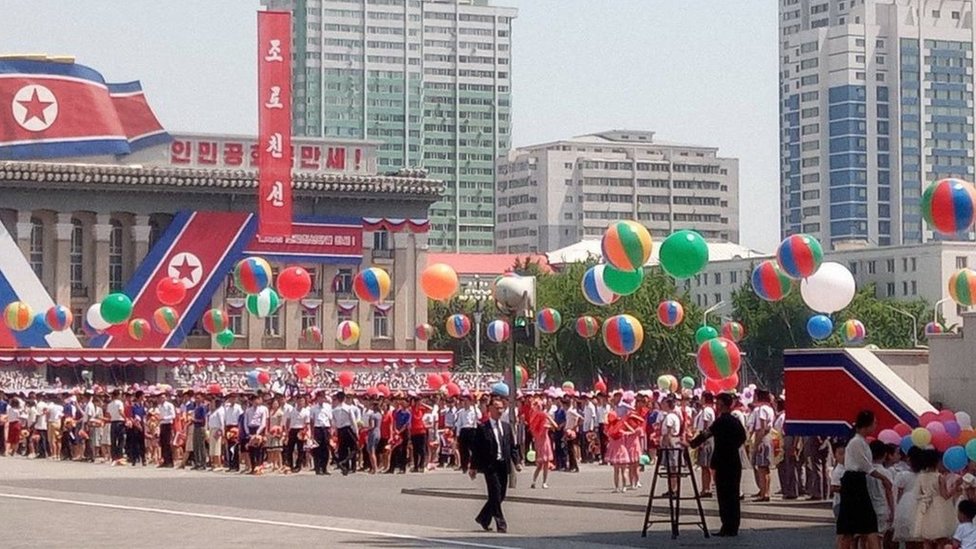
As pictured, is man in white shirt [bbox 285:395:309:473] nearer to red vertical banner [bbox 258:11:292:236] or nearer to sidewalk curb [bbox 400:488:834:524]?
sidewalk curb [bbox 400:488:834:524]

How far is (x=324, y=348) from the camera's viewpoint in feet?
323

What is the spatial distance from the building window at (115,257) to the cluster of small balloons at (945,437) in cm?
7442

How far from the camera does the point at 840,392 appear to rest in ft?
87.4

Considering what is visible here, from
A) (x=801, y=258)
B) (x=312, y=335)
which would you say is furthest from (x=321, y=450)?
(x=312, y=335)

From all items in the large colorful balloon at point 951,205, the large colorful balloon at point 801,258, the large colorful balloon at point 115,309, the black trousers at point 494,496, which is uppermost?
the large colorful balloon at point 951,205

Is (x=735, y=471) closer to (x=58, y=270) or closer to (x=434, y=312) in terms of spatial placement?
(x=58, y=270)

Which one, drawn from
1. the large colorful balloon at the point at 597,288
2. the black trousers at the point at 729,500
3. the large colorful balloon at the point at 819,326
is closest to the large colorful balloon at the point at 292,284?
the large colorful balloon at the point at 597,288

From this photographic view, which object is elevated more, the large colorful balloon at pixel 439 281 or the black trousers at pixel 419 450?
the large colorful balloon at pixel 439 281

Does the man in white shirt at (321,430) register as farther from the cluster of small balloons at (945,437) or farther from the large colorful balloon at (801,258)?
the cluster of small balloons at (945,437)

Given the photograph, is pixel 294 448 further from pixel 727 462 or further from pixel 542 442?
pixel 727 462

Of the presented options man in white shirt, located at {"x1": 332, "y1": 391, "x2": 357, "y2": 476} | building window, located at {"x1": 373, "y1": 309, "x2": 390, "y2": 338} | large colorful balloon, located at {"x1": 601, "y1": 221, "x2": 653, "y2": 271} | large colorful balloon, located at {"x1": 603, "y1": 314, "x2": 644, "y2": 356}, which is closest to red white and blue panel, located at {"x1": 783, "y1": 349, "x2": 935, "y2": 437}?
large colorful balloon, located at {"x1": 601, "y1": 221, "x2": 653, "y2": 271}

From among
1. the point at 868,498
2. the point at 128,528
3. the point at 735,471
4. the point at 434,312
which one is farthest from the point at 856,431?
the point at 434,312

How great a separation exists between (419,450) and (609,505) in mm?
13105

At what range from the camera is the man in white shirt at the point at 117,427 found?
47000 millimetres
